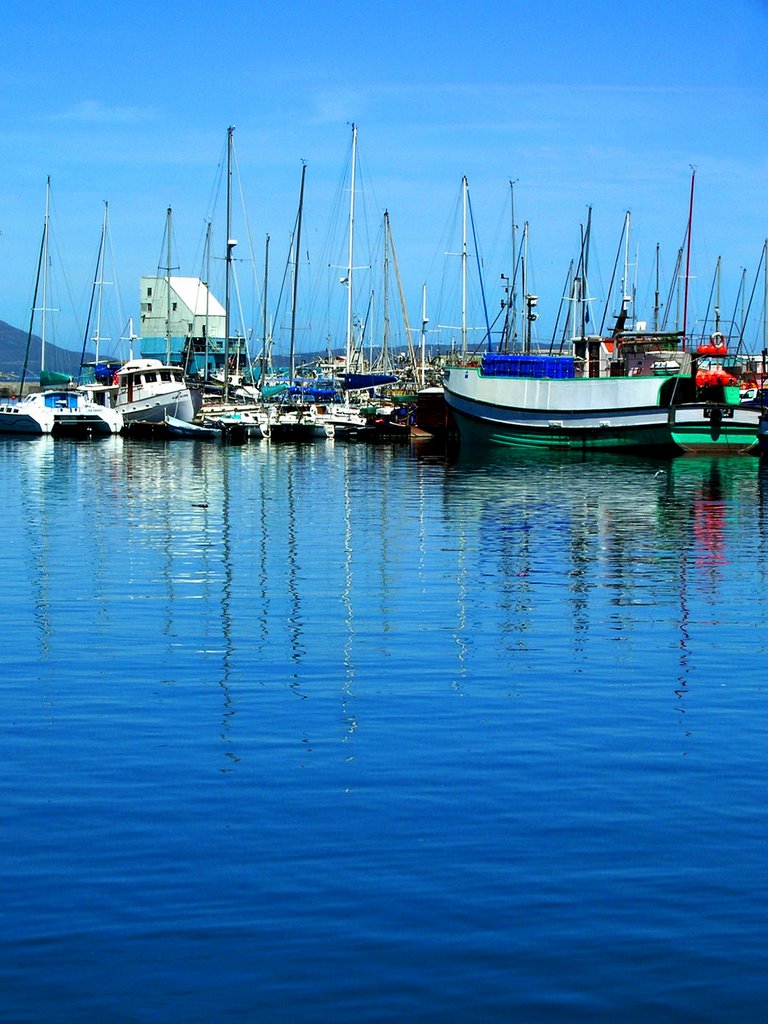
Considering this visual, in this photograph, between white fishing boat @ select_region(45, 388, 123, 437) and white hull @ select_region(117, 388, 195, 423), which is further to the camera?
white hull @ select_region(117, 388, 195, 423)

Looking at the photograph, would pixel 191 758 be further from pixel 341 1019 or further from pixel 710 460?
pixel 710 460

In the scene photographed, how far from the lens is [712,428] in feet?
262

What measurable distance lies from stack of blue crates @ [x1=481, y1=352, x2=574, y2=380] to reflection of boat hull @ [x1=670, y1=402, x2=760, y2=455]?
7591 millimetres

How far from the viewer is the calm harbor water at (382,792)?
30.0 ft

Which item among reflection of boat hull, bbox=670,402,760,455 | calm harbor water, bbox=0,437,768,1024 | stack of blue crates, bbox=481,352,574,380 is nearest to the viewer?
calm harbor water, bbox=0,437,768,1024

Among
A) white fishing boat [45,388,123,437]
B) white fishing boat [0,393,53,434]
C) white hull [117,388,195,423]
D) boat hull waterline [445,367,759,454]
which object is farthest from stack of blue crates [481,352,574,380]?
white fishing boat [0,393,53,434]

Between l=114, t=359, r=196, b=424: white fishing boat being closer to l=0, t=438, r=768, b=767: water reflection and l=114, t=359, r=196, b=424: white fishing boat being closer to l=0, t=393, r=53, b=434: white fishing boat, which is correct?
l=0, t=393, r=53, b=434: white fishing boat

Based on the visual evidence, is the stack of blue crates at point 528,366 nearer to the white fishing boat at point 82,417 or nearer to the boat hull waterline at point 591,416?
the boat hull waterline at point 591,416

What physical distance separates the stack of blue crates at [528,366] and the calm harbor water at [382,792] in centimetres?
5510

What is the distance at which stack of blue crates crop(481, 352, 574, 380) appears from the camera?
86.0 m

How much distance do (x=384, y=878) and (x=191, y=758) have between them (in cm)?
390

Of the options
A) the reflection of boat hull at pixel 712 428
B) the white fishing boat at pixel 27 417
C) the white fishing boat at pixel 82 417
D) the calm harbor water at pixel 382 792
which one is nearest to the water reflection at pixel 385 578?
the calm harbor water at pixel 382 792

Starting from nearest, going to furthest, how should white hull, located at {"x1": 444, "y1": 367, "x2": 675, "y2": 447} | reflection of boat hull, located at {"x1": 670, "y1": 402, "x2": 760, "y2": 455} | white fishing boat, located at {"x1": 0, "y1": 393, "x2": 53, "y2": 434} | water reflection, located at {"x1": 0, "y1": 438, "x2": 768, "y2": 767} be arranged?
1. water reflection, located at {"x1": 0, "y1": 438, "x2": 768, "y2": 767}
2. reflection of boat hull, located at {"x1": 670, "y1": 402, "x2": 760, "y2": 455}
3. white hull, located at {"x1": 444, "y1": 367, "x2": 675, "y2": 447}
4. white fishing boat, located at {"x1": 0, "y1": 393, "x2": 53, "y2": 434}

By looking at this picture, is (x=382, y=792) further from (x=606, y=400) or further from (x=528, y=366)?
(x=528, y=366)
